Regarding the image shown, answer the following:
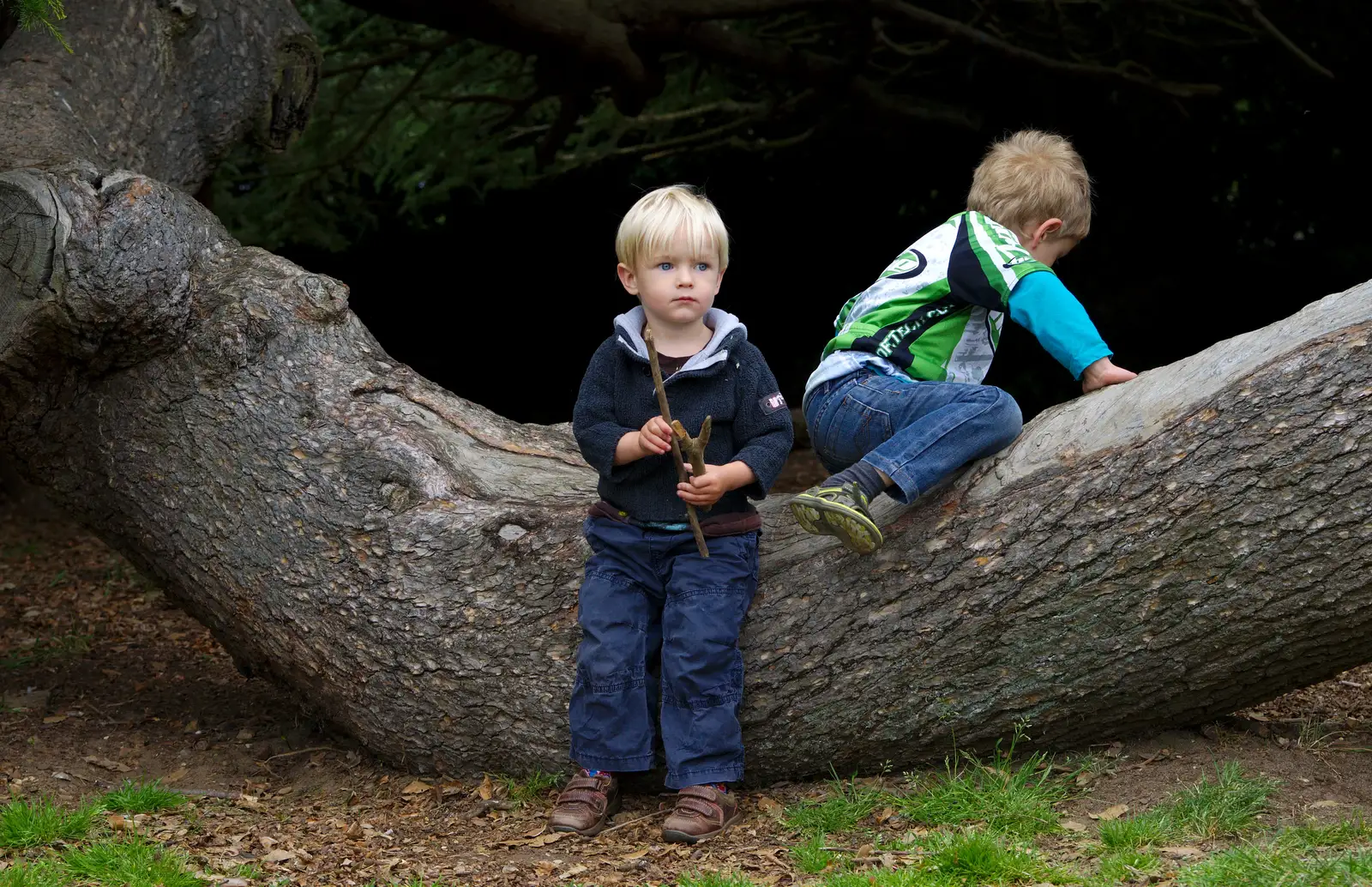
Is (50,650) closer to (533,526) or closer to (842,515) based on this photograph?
(533,526)

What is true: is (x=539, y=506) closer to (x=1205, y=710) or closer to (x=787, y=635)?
(x=787, y=635)

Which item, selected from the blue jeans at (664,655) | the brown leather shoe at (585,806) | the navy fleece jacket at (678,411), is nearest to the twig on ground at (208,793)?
the brown leather shoe at (585,806)

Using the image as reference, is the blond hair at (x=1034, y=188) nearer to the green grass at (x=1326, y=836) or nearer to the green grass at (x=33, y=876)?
the green grass at (x=1326, y=836)

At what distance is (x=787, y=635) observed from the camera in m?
3.62

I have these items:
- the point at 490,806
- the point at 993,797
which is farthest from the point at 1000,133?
the point at 490,806

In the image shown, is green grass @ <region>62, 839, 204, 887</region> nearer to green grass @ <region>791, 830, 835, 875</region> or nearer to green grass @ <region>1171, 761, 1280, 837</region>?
green grass @ <region>791, 830, 835, 875</region>

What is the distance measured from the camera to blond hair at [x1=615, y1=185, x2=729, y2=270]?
3412mm

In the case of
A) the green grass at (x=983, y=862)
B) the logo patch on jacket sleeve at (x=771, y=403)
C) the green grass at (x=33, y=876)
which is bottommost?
the green grass at (x=983, y=862)

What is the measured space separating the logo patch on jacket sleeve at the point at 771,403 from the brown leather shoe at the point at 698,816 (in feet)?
3.33

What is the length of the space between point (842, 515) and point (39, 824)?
7.60 feet

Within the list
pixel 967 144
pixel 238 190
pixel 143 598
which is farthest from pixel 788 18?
pixel 143 598

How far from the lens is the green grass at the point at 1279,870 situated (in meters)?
2.78

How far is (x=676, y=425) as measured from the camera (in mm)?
3252

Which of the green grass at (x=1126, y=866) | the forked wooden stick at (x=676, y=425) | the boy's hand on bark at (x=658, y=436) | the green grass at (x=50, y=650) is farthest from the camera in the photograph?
the green grass at (x=50, y=650)
